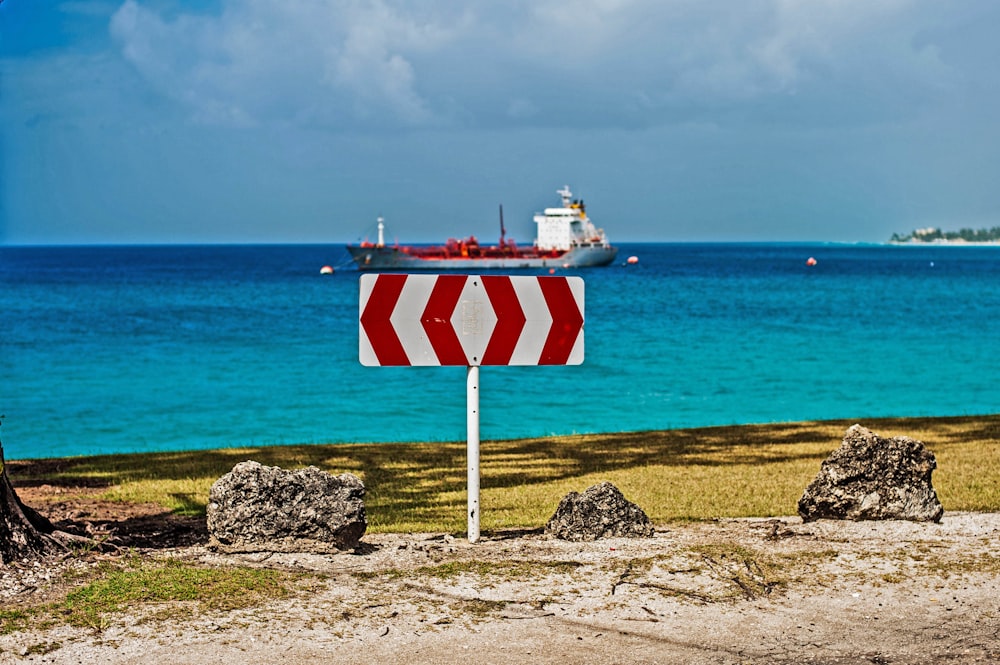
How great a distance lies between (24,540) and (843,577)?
12.4 feet

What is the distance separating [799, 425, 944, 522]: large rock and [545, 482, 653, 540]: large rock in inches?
47.2

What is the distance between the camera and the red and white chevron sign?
18.5 ft

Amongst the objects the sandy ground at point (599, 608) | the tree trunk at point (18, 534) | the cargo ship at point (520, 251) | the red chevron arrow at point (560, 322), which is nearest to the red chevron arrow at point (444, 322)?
the red chevron arrow at point (560, 322)

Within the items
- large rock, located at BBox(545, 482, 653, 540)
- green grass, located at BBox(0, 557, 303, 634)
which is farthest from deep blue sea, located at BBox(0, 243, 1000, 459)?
green grass, located at BBox(0, 557, 303, 634)

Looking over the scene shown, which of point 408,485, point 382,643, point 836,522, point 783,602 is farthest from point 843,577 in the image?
point 408,485

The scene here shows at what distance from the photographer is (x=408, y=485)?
9.48 meters

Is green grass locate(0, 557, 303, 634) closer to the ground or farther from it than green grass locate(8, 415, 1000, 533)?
farther from it

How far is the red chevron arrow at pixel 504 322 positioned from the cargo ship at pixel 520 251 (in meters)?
101

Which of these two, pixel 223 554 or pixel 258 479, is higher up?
→ pixel 258 479

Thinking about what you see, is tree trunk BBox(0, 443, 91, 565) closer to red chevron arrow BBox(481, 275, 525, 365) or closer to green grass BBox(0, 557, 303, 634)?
green grass BBox(0, 557, 303, 634)

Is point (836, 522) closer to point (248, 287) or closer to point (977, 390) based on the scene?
point (977, 390)

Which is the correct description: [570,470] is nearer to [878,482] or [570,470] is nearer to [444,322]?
[878,482]

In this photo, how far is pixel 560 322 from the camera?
5844 mm

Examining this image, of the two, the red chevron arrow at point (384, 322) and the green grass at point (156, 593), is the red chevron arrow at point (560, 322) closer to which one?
the red chevron arrow at point (384, 322)
